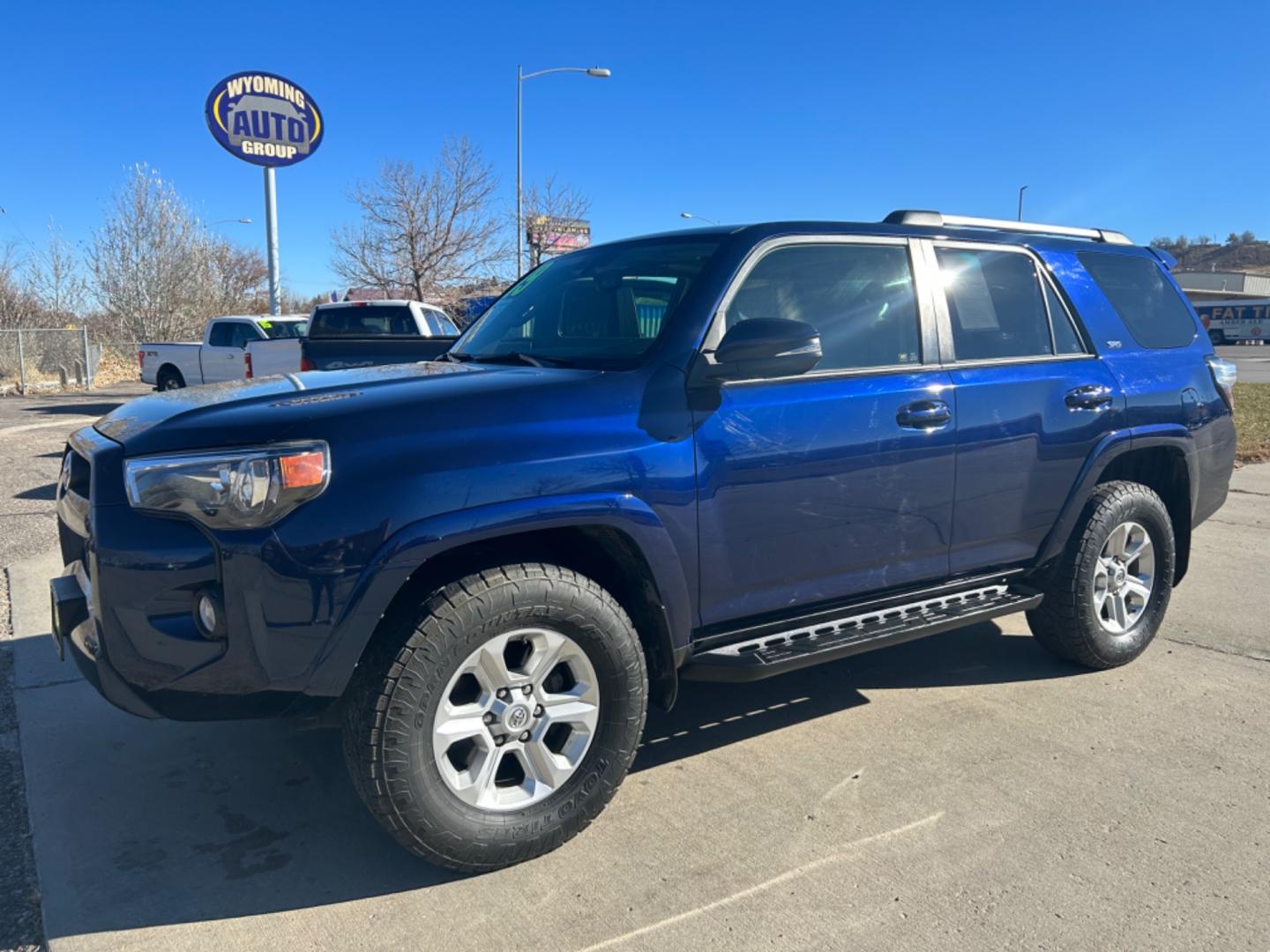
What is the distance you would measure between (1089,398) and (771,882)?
2.59 meters

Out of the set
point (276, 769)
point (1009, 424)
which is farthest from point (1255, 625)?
point (276, 769)

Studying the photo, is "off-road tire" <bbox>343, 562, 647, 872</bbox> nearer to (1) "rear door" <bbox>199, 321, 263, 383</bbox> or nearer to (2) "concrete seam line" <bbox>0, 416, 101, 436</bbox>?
(2) "concrete seam line" <bbox>0, 416, 101, 436</bbox>

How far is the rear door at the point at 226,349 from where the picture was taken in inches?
709

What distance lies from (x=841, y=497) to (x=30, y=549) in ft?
19.1

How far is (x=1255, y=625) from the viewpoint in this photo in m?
4.98

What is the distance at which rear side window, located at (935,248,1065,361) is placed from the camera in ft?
12.7

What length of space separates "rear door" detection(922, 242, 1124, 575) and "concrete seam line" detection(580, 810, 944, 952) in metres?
1.17

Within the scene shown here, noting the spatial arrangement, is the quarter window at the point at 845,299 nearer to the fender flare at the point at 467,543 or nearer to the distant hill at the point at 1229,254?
the fender flare at the point at 467,543

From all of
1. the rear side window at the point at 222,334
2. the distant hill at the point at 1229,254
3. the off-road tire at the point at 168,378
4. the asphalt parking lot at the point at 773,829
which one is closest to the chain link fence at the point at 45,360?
the off-road tire at the point at 168,378

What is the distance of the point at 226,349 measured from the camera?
59.6 ft

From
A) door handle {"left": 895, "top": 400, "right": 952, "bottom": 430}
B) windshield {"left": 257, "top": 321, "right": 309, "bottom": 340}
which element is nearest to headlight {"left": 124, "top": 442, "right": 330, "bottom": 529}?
door handle {"left": 895, "top": 400, "right": 952, "bottom": 430}

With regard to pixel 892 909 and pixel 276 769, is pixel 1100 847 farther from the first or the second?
pixel 276 769

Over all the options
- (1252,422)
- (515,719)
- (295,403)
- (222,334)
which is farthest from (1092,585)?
(222,334)

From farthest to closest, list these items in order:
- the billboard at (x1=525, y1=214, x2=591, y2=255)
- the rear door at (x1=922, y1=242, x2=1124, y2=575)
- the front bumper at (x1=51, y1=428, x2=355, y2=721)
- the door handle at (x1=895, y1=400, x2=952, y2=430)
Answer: the billboard at (x1=525, y1=214, x2=591, y2=255)
the rear door at (x1=922, y1=242, x2=1124, y2=575)
the door handle at (x1=895, y1=400, x2=952, y2=430)
the front bumper at (x1=51, y1=428, x2=355, y2=721)
